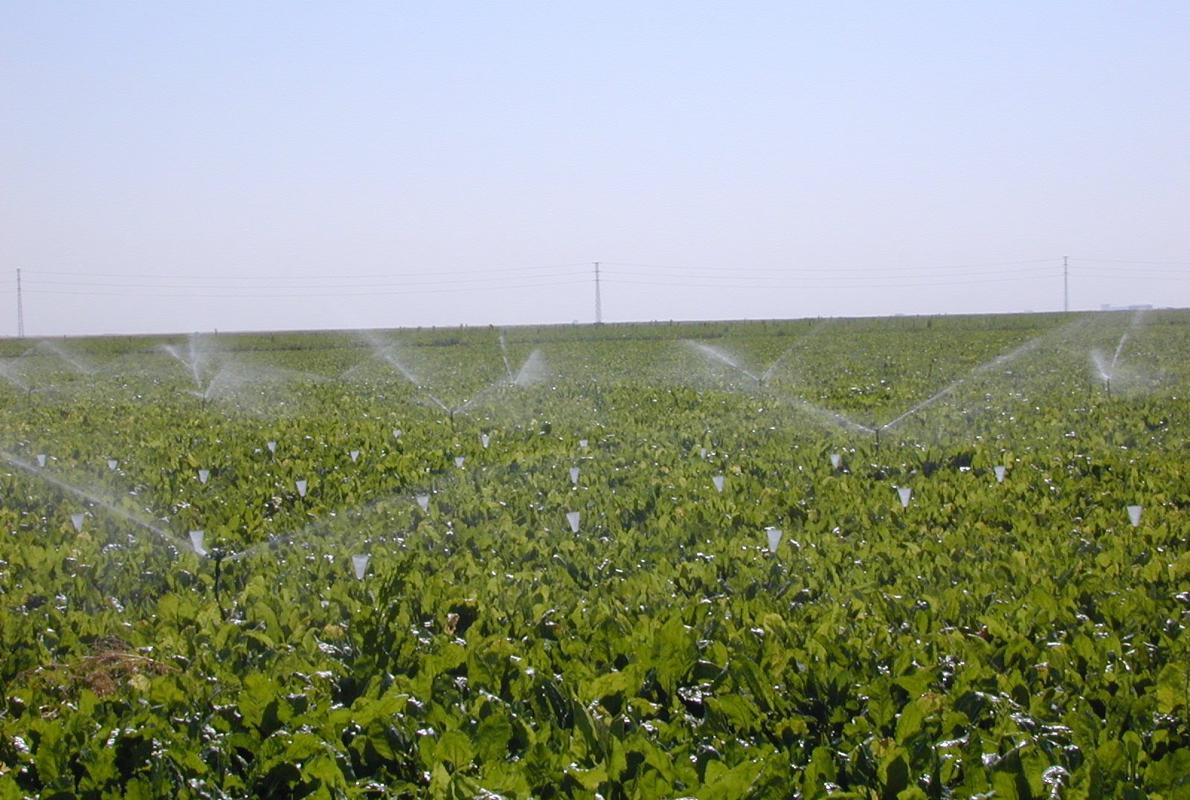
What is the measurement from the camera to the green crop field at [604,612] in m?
2.48

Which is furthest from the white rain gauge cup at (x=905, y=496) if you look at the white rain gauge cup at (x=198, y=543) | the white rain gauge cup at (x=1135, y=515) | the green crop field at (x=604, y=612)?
the white rain gauge cup at (x=198, y=543)

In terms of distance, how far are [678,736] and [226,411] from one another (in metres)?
10.8

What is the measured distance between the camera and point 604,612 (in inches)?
145

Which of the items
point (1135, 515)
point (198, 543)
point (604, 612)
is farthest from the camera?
point (198, 543)

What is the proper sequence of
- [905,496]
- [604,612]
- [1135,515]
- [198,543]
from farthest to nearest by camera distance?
[905,496] → [198,543] → [1135,515] → [604,612]

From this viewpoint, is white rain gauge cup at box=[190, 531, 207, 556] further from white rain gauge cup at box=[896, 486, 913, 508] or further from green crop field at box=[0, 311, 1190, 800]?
white rain gauge cup at box=[896, 486, 913, 508]

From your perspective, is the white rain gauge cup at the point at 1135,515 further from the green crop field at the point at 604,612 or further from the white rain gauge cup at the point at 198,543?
the white rain gauge cup at the point at 198,543

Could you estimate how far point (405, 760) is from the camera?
2592 millimetres

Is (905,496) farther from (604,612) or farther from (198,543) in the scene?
(198,543)

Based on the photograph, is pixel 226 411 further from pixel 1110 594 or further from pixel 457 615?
pixel 1110 594

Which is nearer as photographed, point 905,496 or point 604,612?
point 604,612

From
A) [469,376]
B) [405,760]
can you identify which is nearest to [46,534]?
[405,760]

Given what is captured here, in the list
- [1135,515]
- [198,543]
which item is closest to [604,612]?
[198,543]

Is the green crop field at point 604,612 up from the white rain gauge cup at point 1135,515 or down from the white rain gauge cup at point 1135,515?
down
